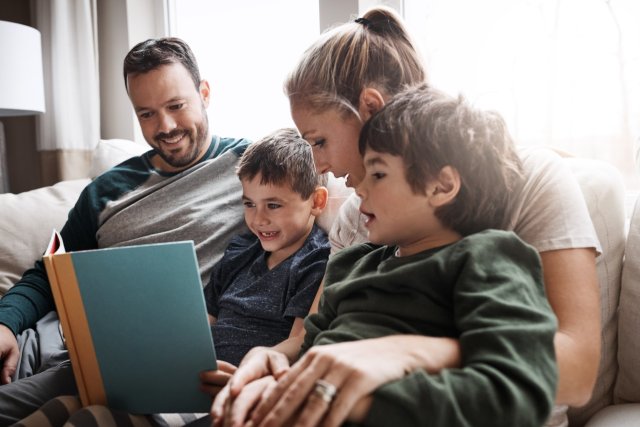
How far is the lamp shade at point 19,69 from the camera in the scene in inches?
95.9

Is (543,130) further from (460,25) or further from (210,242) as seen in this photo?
(210,242)

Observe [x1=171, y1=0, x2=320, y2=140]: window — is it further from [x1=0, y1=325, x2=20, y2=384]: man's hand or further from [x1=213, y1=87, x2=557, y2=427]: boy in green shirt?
[x1=213, y1=87, x2=557, y2=427]: boy in green shirt

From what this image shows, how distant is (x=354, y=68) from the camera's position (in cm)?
107

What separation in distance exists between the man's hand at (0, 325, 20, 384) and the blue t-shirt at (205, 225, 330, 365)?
492 millimetres

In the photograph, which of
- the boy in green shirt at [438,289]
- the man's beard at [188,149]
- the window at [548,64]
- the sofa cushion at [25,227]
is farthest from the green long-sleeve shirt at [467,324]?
the sofa cushion at [25,227]

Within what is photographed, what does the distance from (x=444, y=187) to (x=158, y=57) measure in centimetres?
116

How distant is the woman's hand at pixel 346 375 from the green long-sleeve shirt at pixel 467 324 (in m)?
0.02

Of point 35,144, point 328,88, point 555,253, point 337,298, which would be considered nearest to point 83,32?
point 35,144

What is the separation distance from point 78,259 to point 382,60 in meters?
0.61

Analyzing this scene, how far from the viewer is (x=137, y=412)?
101 cm

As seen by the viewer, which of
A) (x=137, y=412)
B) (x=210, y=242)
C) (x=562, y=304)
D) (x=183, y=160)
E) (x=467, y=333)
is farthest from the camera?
(x=183, y=160)

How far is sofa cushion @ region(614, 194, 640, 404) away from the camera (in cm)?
112

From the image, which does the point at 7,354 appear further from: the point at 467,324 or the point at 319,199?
the point at 467,324

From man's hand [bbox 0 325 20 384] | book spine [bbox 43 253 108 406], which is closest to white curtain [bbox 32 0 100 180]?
man's hand [bbox 0 325 20 384]
